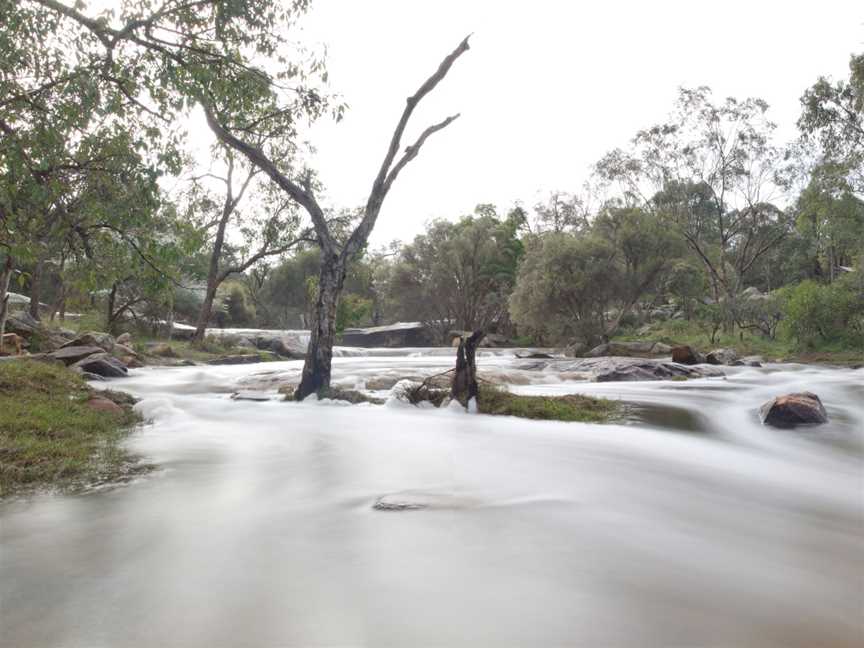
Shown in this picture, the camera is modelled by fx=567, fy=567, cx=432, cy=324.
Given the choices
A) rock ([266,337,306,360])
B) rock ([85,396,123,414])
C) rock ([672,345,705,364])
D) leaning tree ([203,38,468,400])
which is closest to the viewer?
rock ([85,396,123,414])

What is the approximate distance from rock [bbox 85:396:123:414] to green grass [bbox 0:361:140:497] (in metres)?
0.08

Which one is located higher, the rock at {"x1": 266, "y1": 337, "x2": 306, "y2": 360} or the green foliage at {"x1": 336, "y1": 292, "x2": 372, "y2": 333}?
the green foliage at {"x1": 336, "y1": 292, "x2": 372, "y2": 333}

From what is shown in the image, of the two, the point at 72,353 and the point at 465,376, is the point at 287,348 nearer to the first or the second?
the point at 72,353

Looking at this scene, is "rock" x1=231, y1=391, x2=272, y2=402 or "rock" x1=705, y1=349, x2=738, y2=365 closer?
"rock" x1=231, y1=391, x2=272, y2=402

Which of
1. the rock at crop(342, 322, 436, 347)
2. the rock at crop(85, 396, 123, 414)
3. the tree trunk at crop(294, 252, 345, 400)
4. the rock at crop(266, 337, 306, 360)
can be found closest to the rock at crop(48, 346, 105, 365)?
the rock at crop(85, 396, 123, 414)

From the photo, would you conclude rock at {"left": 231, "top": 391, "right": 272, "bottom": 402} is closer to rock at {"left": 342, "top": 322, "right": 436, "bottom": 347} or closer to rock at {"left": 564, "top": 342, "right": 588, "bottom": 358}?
rock at {"left": 564, "top": 342, "right": 588, "bottom": 358}

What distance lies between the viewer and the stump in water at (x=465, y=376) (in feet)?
27.1

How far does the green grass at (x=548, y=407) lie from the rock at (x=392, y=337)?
38.8 metres

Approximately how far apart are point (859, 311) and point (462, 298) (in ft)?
88.9

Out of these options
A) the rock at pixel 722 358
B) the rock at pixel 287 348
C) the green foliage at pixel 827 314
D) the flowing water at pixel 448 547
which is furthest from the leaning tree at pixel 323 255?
the green foliage at pixel 827 314

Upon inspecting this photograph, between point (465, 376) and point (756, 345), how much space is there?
23828 mm

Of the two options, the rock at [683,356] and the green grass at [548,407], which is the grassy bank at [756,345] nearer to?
the rock at [683,356]

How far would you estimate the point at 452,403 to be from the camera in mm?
8219

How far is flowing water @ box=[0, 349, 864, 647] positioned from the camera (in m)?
2.22
